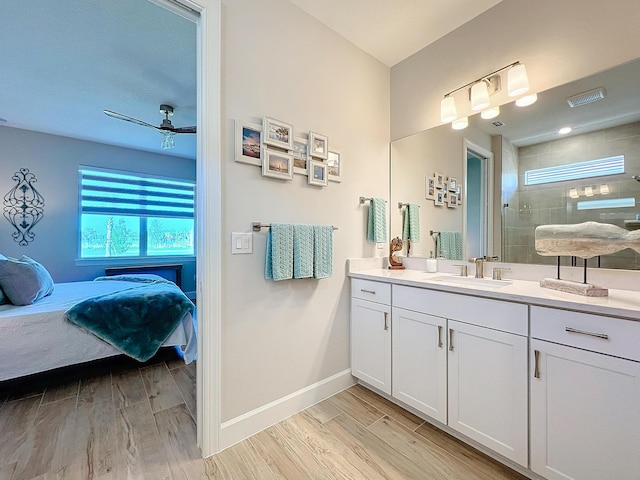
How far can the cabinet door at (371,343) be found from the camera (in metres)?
1.81

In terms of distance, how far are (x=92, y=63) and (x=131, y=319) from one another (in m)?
2.17

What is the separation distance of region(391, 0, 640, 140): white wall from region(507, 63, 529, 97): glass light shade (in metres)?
0.06

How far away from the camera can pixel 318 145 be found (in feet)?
6.10

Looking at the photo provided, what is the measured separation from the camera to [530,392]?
1.19 m

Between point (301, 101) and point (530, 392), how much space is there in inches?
78.8

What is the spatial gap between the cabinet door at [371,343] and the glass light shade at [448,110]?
1420 millimetres

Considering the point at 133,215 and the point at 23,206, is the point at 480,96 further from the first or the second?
the point at 23,206

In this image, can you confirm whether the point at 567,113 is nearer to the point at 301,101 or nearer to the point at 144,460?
the point at 301,101

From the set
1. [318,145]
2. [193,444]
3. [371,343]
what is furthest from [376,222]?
[193,444]

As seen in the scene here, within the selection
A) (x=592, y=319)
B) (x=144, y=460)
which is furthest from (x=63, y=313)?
(x=592, y=319)

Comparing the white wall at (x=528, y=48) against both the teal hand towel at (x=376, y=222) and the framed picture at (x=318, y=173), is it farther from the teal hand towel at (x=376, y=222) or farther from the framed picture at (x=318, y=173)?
the framed picture at (x=318, y=173)

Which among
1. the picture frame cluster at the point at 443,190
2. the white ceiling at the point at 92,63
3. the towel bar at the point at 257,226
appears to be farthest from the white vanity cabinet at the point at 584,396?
the white ceiling at the point at 92,63

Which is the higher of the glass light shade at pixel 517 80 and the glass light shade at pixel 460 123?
→ the glass light shade at pixel 517 80

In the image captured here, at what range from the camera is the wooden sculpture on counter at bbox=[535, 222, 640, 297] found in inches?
46.0
